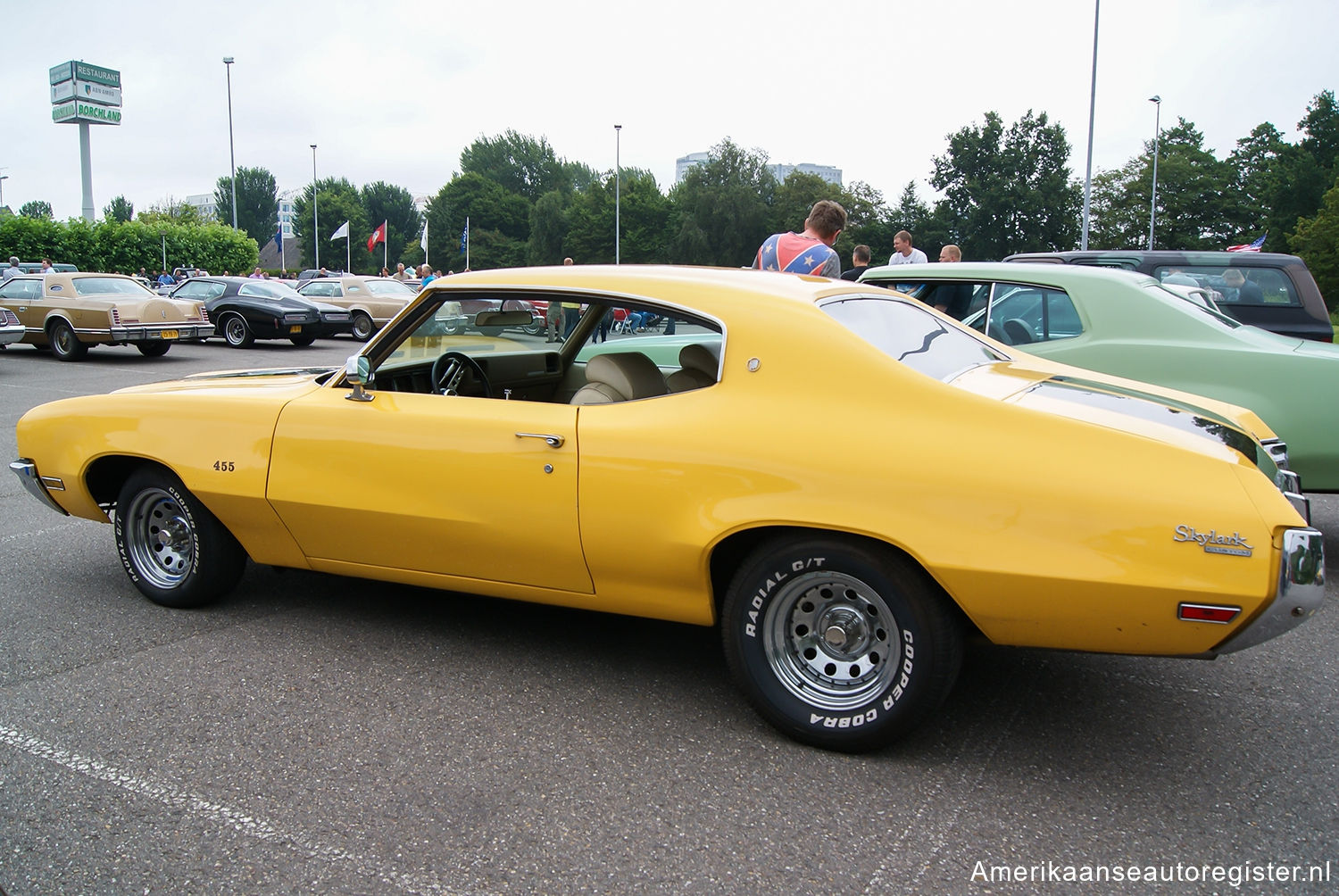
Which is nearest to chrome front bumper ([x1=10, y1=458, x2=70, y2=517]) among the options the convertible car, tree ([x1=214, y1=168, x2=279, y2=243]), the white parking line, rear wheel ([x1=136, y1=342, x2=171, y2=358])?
the convertible car

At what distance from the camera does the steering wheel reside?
375cm

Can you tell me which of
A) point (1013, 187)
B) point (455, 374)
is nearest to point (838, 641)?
point (455, 374)

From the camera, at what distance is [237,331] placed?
1895 cm

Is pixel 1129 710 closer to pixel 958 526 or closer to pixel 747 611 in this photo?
pixel 958 526

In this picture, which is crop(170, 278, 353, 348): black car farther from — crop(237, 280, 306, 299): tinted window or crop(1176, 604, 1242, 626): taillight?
crop(1176, 604, 1242, 626): taillight

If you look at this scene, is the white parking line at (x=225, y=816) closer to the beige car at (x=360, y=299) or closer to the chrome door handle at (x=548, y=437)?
the chrome door handle at (x=548, y=437)

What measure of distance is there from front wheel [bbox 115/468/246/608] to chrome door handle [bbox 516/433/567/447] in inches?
61.9

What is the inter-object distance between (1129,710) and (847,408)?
1.47m

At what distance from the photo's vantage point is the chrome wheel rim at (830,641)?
282cm

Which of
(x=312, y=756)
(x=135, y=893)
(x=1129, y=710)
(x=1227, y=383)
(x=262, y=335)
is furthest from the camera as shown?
(x=262, y=335)

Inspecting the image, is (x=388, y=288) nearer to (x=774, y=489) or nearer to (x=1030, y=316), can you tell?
(x=1030, y=316)

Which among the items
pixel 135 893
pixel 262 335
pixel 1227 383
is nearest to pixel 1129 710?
pixel 1227 383

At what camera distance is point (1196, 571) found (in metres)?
2.43

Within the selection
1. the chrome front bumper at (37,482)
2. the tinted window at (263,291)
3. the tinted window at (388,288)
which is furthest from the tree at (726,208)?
the chrome front bumper at (37,482)
